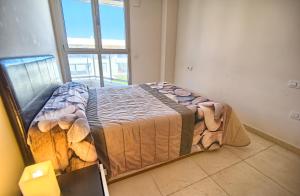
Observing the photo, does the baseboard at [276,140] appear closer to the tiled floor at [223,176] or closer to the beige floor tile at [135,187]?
the tiled floor at [223,176]

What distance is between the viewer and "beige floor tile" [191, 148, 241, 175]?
1.64m

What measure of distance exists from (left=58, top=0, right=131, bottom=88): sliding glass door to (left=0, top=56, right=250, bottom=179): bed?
1764 millimetres

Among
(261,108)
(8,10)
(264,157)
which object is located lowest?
(264,157)

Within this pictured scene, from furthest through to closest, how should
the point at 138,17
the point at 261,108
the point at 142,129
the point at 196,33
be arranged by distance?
the point at 138,17 → the point at 196,33 → the point at 261,108 → the point at 142,129

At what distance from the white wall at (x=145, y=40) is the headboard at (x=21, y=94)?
270 cm

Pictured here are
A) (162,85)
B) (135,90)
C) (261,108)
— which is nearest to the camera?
(261,108)

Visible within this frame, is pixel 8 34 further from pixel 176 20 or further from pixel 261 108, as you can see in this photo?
pixel 176 20

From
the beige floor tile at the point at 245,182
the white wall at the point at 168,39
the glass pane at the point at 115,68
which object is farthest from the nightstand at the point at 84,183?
the white wall at the point at 168,39

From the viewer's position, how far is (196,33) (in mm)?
3230

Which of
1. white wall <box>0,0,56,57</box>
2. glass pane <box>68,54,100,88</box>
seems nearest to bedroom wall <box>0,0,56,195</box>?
white wall <box>0,0,56,57</box>

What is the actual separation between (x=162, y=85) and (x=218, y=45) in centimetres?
127

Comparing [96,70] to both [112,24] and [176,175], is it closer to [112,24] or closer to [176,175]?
[112,24]

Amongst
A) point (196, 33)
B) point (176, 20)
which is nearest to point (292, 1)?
point (196, 33)

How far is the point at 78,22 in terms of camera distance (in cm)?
329
